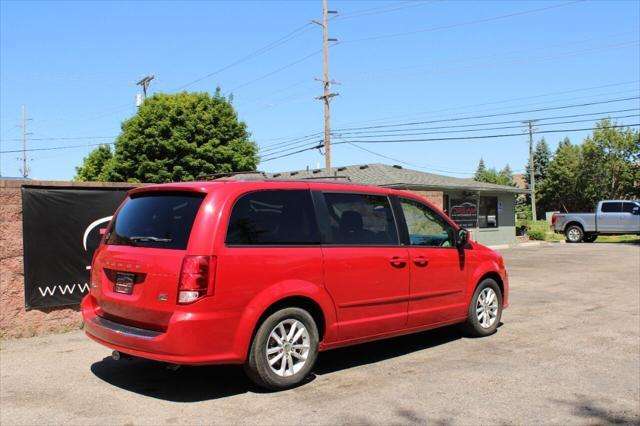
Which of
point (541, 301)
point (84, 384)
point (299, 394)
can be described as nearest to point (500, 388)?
point (299, 394)

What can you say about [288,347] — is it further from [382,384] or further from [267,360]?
[382,384]

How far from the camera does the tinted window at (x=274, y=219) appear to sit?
475 cm

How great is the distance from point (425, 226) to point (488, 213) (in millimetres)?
23005

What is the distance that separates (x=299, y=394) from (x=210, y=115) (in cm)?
2605

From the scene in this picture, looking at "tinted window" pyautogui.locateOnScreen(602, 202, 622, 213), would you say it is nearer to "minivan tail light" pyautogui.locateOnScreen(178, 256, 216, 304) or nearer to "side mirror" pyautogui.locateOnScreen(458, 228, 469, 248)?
"side mirror" pyautogui.locateOnScreen(458, 228, 469, 248)

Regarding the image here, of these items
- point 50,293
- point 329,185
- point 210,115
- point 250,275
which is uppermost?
point 210,115

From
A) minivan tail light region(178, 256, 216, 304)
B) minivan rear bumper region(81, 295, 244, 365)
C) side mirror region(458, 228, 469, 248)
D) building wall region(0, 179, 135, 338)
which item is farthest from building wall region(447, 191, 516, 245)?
minivan tail light region(178, 256, 216, 304)

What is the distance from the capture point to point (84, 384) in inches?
205

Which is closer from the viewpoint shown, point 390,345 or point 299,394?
point 299,394

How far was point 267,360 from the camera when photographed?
475 cm

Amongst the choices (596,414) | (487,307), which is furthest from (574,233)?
(596,414)

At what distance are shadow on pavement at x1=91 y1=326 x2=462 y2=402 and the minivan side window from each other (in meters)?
1.23

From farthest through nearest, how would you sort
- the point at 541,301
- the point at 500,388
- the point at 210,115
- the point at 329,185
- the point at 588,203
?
the point at 588,203 < the point at 210,115 < the point at 541,301 < the point at 329,185 < the point at 500,388

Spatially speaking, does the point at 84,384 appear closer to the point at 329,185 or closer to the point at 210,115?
the point at 329,185
